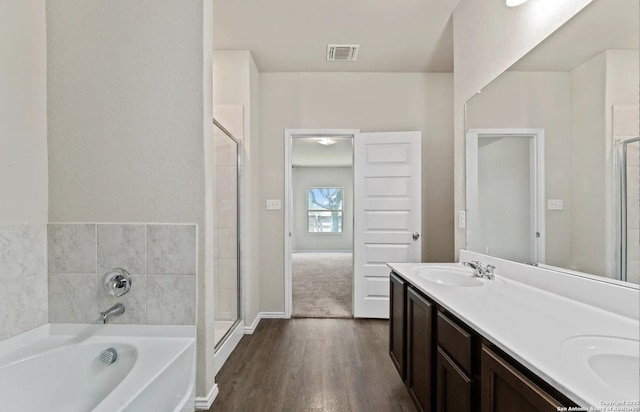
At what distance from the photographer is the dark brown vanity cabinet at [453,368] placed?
30.0 inches

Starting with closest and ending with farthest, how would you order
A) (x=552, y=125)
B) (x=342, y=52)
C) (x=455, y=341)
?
(x=455, y=341) < (x=552, y=125) < (x=342, y=52)

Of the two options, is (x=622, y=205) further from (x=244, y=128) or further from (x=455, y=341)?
(x=244, y=128)

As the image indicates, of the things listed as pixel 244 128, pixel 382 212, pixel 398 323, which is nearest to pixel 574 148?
pixel 398 323

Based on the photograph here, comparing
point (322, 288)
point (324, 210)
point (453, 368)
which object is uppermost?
point (324, 210)

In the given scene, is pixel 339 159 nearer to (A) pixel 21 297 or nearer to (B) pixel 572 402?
(A) pixel 21 297

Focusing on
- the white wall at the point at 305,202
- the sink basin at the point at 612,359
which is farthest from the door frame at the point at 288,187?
the white wall at the point at 305,202

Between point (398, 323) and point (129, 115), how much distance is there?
2.04 metres

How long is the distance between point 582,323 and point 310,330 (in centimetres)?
232

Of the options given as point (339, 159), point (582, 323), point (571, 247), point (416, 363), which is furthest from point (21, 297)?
point (339, 159)

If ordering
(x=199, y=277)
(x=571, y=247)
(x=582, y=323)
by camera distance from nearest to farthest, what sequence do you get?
(x=582, y=323), (x=571, y=247), (x=199, y=277)

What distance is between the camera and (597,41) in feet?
3.70

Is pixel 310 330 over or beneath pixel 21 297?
beneath

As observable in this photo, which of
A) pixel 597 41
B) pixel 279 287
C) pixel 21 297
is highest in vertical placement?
pixel 597 41

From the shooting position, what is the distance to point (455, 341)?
1.12m
